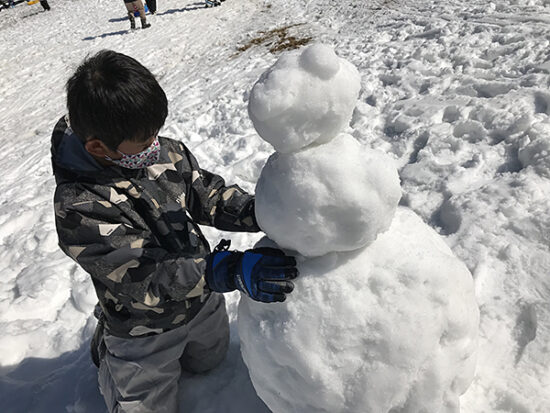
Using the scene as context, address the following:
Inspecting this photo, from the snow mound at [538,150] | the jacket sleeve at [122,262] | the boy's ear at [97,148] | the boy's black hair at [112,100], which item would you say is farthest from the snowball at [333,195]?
the snow mound at [538,150]

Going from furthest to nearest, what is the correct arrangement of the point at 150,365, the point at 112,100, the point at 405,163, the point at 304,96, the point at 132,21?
the point at 132,21 → the point at 405,163 → the point at 150,365 → the point at 112,100 → the point at 304,96

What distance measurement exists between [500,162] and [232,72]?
4.19 metres

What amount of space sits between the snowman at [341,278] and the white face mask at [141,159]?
507mm

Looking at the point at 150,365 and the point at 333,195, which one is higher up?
the point at 333,195

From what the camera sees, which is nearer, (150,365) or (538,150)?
(150,365)

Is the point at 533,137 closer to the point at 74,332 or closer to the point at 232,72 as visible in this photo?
the point at 74,332

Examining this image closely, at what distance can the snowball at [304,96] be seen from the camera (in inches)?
37.3

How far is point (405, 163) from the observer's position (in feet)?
9.66

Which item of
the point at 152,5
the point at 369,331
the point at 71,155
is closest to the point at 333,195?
the point at 369,331

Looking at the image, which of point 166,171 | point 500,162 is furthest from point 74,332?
point 500,162

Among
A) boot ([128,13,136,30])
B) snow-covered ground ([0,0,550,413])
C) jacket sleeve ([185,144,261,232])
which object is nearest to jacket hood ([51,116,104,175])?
jacket sleeve ([185,144,261,232])

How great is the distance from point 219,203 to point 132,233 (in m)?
0.45

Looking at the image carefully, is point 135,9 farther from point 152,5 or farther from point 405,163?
point 405,163

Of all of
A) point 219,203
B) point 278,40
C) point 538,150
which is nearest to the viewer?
point 219,203
